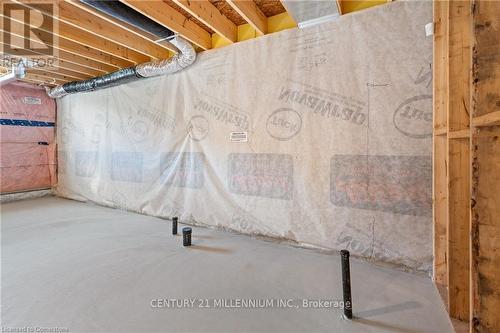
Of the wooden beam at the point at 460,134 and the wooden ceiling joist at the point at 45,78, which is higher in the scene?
the wooden ceiling joist at the point at 45,78

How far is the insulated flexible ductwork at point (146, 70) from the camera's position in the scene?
275 cm

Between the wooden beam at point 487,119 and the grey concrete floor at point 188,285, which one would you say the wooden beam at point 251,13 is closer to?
the wooden beam at point 487,119

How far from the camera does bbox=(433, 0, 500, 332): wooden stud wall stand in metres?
0.80

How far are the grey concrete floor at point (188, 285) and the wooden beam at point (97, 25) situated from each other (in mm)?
2067

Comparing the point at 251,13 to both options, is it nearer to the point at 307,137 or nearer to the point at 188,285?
the point at 307,137

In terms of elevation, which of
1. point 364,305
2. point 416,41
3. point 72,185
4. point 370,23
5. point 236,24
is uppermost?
point 236,24

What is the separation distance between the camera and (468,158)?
1312 millimetres

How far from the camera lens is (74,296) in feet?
5.02

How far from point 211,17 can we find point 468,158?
2.25 metres

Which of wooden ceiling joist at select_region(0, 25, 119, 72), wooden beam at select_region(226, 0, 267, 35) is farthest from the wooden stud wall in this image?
wooden ceiling joist at select_region(0, 25, 119, 72)

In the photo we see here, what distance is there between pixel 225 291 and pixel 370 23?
2.27 m

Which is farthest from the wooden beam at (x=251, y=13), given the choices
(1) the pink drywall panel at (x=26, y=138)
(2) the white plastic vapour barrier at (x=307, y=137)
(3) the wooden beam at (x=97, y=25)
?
(1) the pink drywall panel at (x=26, y=138)

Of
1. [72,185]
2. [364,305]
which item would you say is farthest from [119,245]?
[72,185]

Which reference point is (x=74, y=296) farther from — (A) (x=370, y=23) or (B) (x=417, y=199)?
(A) (x=370, y=23)
